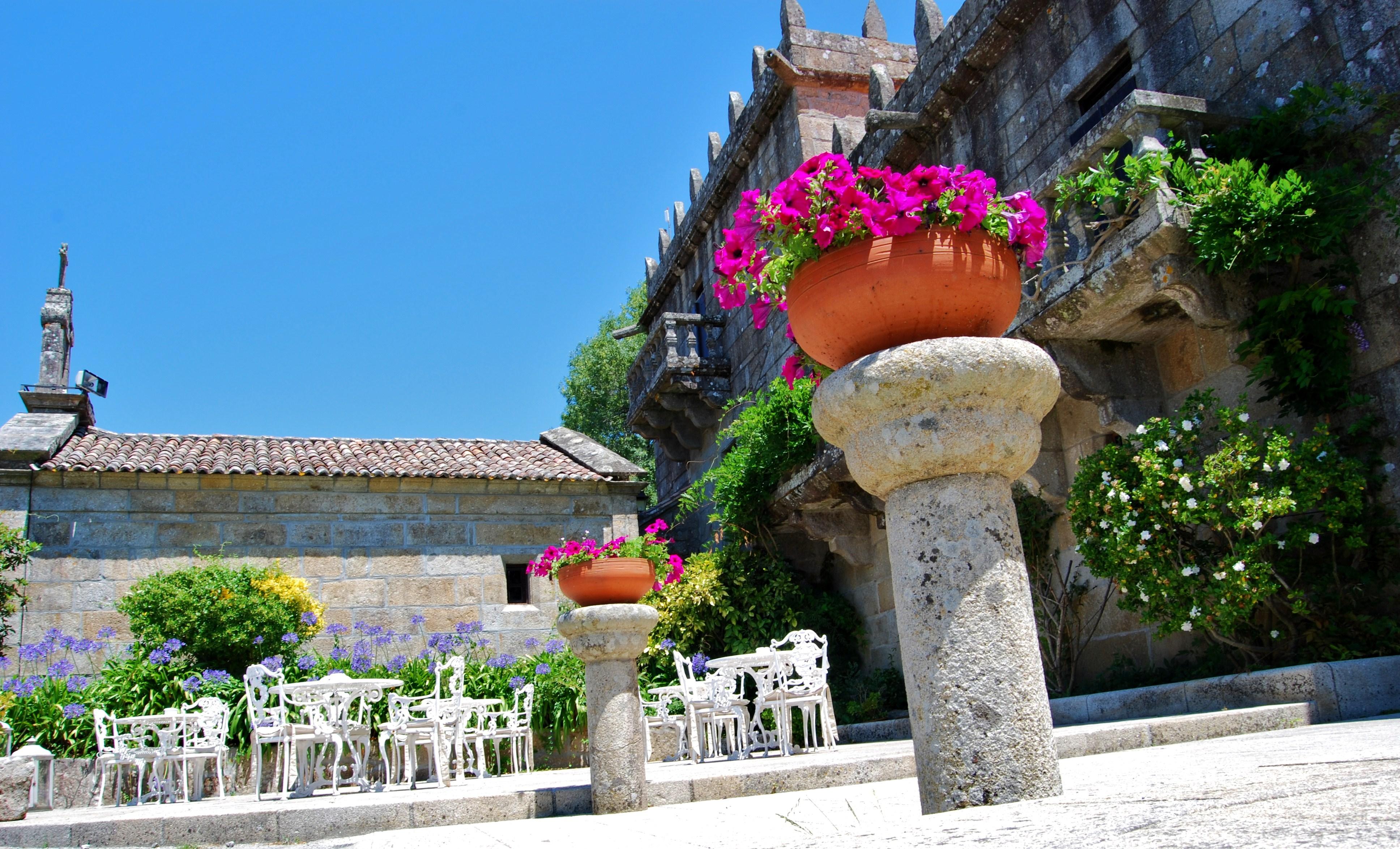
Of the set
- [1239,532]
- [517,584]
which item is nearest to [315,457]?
[517,584]

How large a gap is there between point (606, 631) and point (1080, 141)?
4.51 m

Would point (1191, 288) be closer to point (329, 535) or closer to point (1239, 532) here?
point (1239, 532)

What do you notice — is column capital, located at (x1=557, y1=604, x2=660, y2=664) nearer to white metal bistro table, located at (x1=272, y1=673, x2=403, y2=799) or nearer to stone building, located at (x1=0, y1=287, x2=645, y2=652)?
white metal bistro table, located at (x1=272, y1=673, x2=403, y2=799)

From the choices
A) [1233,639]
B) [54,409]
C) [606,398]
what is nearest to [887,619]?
[1233,639]

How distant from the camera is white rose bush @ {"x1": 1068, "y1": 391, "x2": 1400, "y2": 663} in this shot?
561 cm

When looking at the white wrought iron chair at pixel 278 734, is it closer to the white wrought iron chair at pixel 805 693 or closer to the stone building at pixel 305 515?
the white wrought iron chair at pixel 805 693

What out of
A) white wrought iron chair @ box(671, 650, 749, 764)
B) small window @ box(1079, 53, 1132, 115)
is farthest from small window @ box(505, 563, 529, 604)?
small window @ box(1079, 53, 1132, 115)

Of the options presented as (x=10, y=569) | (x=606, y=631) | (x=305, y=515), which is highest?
(x=305, y=515)

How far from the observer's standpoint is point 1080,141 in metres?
6.79

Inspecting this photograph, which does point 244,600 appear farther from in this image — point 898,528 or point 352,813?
point 898,528

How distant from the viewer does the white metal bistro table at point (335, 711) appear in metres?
7.16

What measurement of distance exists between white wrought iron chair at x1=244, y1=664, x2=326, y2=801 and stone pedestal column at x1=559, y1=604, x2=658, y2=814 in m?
3.11

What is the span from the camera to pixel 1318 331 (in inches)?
233

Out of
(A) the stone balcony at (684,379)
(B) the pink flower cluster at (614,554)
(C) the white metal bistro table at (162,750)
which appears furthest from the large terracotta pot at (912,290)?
(A) the stone balcony at (684,379)
